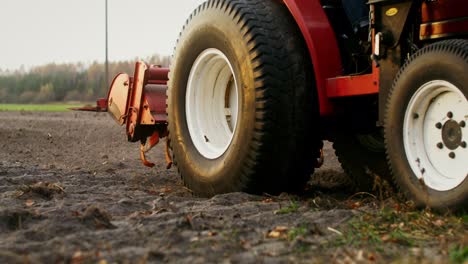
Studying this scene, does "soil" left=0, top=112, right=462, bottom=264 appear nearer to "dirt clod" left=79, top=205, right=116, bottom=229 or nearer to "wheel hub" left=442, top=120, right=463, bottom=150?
"dirt clod" left=79, top=205, right=116, bottom=229

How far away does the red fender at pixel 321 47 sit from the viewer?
168 inches

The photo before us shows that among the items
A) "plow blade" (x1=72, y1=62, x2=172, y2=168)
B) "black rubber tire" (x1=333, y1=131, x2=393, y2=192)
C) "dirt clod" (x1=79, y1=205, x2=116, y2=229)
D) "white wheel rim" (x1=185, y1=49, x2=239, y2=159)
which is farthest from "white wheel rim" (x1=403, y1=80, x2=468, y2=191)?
"plow blade" (x1=72, y1=62, x2=172, y2=168)

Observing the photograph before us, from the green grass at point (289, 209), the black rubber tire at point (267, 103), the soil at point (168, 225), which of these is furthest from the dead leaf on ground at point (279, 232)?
the black rubber tire at point (267, 103)

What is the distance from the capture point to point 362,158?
4949mm

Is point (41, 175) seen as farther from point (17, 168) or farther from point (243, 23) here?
point (243, 23)

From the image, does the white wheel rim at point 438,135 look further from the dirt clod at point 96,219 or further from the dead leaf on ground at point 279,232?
the dirt clod at point 96,219

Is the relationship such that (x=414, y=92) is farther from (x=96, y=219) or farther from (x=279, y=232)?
(x=96, y=219)

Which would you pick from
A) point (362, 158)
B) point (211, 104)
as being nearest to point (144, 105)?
point (211, 104)

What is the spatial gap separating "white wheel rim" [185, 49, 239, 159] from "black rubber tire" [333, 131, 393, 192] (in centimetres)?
76

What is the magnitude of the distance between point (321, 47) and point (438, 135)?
1.03 meters

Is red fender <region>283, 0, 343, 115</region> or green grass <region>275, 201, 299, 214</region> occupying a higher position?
red fender <region>283, 0, 343, 115</region>

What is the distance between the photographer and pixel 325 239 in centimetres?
298

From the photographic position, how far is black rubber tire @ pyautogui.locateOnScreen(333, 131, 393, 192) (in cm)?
475

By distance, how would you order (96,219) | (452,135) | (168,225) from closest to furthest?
1. (168,225)
2. (96,219)
3. (452,135)
